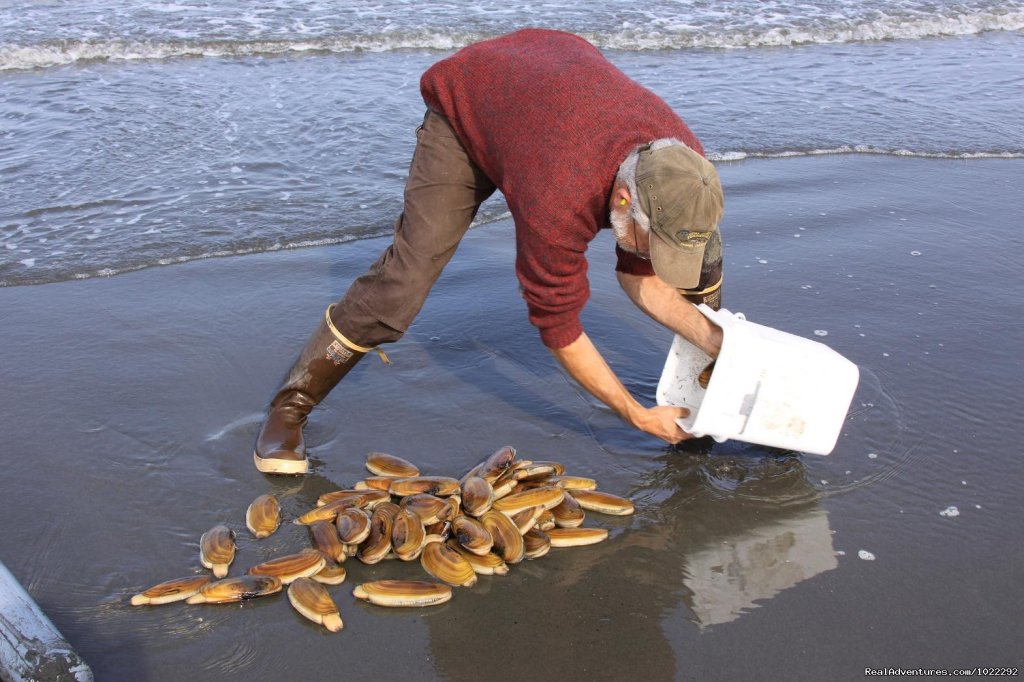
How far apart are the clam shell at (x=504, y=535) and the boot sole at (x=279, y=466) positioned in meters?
0.78

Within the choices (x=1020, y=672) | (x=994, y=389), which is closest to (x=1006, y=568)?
(x=1020, y=672)

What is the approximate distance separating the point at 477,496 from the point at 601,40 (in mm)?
8288

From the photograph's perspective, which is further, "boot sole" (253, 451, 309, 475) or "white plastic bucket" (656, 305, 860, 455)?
"boot sole" (253, 451, 309, 475)

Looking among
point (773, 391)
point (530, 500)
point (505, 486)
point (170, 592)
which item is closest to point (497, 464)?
point (505, 486)

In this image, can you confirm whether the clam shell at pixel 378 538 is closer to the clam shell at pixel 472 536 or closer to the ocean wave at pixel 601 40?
the clam shell at pixel 472 536

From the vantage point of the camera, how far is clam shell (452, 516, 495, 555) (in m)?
2.96

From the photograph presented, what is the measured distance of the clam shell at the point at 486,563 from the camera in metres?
2.94

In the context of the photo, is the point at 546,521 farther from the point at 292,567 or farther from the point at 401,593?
the point at 292,567

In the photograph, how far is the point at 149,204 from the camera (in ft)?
19.1

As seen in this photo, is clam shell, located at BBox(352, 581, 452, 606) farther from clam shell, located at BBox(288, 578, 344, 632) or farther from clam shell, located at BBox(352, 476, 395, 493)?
clam shell, located at BBox(352, 476, 395, 493)

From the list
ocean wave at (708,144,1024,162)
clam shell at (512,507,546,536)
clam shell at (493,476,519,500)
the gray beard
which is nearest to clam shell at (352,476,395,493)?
clam shell at (493,476,519,500)

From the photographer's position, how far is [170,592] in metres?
2.77

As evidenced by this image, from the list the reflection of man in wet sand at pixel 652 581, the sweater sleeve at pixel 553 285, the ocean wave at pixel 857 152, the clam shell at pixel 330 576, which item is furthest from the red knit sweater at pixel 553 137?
the ocean wave at pixel 857 152

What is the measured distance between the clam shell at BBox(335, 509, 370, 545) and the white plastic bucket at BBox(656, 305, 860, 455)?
1143mm
